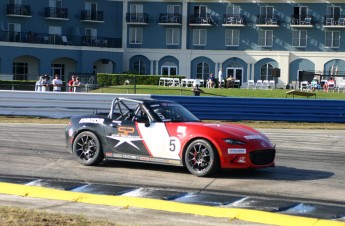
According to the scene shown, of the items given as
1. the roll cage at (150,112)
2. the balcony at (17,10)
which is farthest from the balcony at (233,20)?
the roll cage at (150,112)

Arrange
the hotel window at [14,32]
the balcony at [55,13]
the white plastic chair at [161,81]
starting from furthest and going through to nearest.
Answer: the balcony at [55,13], the hotel window at [14,32], the white plastic chair at [161,81]

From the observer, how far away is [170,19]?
6425 centimetres

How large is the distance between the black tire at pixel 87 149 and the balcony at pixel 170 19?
52.3 m

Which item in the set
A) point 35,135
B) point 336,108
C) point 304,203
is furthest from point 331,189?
point 336,108

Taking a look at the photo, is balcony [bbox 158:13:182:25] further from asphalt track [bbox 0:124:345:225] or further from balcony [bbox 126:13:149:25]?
asphalt track [bbox 0:124:345:225]

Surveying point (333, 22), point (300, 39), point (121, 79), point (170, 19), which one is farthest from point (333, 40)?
point (121, 79)

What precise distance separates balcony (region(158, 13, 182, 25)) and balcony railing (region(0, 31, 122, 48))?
492cm

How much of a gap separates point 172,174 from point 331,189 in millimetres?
2898

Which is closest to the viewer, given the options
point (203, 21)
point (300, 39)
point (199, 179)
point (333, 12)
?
point (199, 179)

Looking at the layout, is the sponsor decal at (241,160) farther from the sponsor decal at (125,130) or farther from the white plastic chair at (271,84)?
the white plastic chair at (271,84)

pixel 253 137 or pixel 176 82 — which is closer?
pixel 253 137

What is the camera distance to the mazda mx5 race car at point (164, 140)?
11266 millimetres

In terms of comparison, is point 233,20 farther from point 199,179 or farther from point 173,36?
point 199,179

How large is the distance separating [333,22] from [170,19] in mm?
15929
